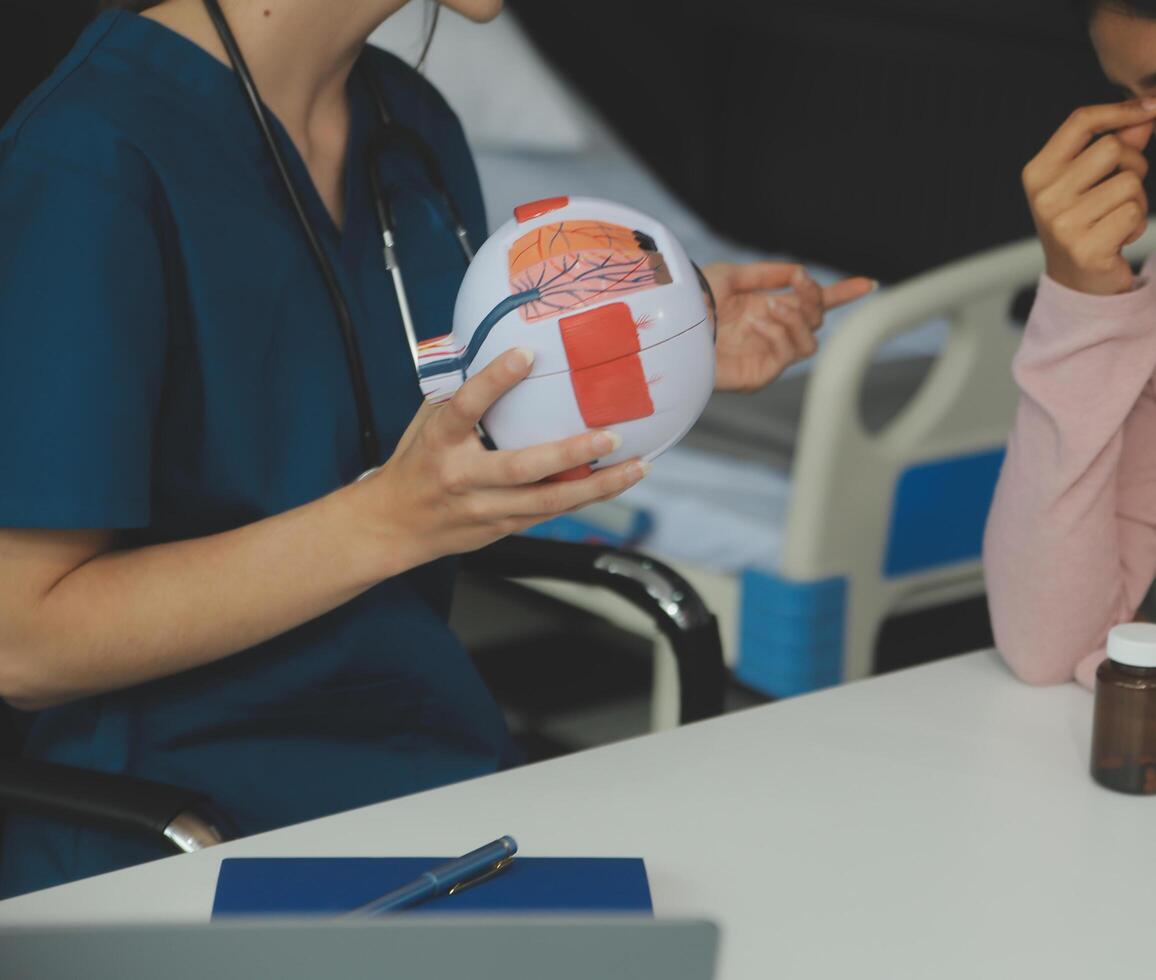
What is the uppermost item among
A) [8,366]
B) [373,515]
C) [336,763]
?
[8,366]

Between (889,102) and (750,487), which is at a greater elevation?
(889,102)

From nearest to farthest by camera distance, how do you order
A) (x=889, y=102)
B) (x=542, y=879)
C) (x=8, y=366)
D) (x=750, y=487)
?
(x=542, y=879)
(x=8, y=366)
(x=750, y=487)
(x=889, y=102)

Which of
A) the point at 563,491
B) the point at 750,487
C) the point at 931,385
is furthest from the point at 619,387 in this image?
the point at 750,487

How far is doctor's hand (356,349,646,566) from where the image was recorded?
812mm

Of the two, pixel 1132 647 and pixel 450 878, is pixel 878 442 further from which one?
pixel 450 878

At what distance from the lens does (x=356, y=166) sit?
1.18 m

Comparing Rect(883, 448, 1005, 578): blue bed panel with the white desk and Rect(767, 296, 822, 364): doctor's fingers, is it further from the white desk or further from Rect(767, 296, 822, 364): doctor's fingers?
the white desk

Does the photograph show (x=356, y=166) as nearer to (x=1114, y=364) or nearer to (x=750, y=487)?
(x=1114, y=364)

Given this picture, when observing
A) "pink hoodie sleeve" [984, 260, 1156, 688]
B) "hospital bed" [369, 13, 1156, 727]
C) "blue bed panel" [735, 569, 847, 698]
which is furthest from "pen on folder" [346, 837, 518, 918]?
"blue bed panel" [735, 569, 847, 698]

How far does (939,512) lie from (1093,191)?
3.07 feet

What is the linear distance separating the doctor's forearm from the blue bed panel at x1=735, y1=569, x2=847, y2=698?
0.93m

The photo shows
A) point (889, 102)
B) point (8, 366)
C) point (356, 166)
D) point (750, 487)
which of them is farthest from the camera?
point (889, 102)

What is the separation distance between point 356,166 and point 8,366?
0.35 m

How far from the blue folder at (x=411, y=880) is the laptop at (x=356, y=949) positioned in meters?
0.30
